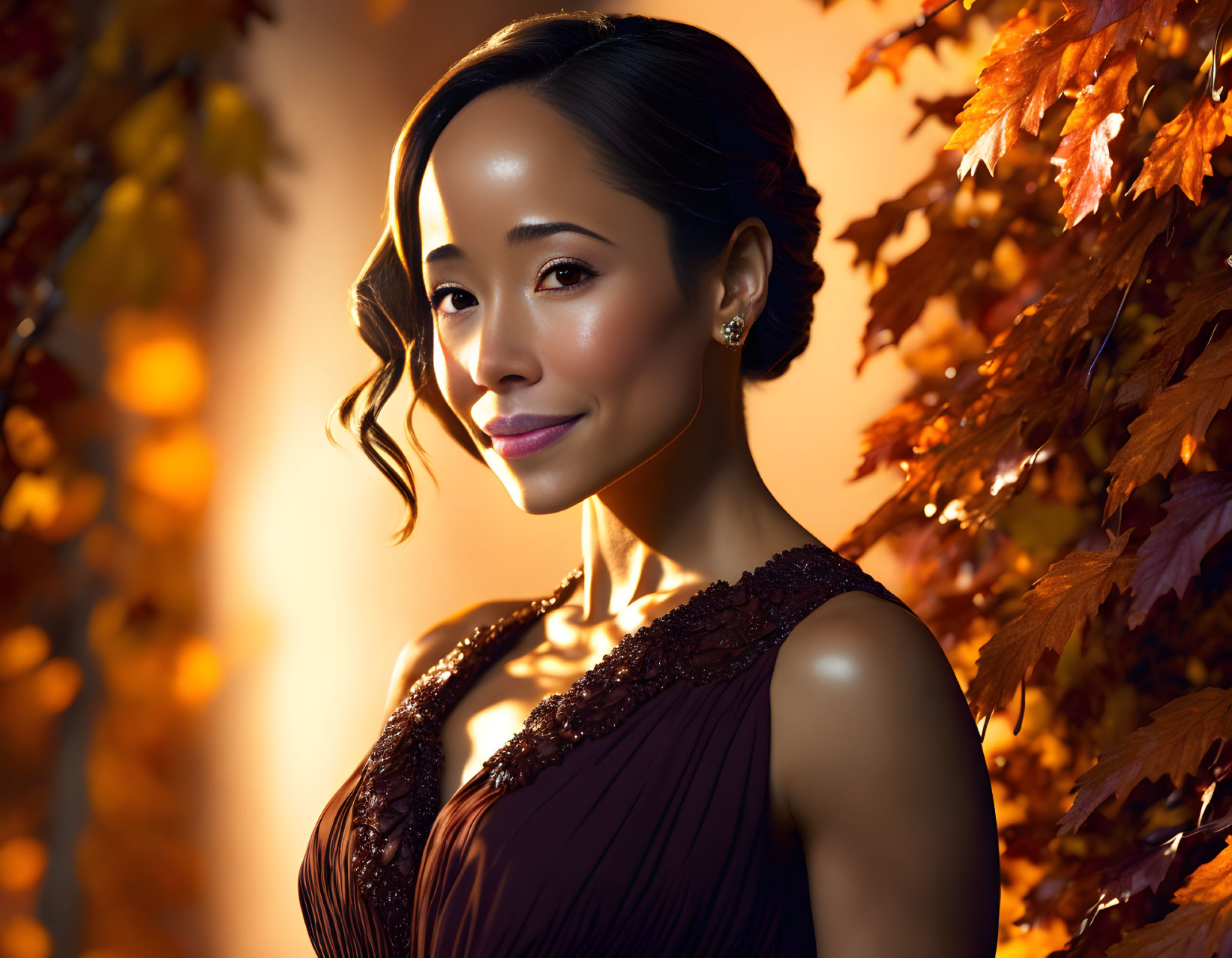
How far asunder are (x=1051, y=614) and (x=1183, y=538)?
0.10 m

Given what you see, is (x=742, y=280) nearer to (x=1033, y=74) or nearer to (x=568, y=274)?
(x=568, y=274)

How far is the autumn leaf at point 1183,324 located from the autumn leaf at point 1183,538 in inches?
3.0

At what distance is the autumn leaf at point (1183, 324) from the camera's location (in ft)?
2.46

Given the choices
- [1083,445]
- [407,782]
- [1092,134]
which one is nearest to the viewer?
[1092,134]

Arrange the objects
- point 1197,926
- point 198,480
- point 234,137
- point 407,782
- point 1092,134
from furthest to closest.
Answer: point 198,480 → point 234,137 → point 407,782 → point 1092,134 → point 1197,926

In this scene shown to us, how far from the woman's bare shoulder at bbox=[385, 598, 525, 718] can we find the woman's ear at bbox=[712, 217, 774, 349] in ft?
1.41

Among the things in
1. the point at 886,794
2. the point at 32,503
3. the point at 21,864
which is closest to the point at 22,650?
the point at 32,503

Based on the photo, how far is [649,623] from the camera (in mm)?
960

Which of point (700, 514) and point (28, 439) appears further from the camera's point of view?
point (28, 439)

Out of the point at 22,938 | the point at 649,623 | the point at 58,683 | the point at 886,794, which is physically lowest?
the point at 886,794

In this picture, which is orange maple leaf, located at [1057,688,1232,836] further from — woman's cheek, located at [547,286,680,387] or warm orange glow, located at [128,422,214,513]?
warm orange glow, located at [128,422,214,513]

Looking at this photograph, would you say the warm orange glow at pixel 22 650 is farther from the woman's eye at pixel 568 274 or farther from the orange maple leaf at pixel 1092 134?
the orange maple leaf at pixel 1092 134

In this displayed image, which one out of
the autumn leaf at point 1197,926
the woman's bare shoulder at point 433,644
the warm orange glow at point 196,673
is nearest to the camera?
the autumn leaf at point 1197,926

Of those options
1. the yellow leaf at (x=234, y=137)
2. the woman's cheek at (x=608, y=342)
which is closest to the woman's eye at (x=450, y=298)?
the woman's cheek at (x=608, y=342)
